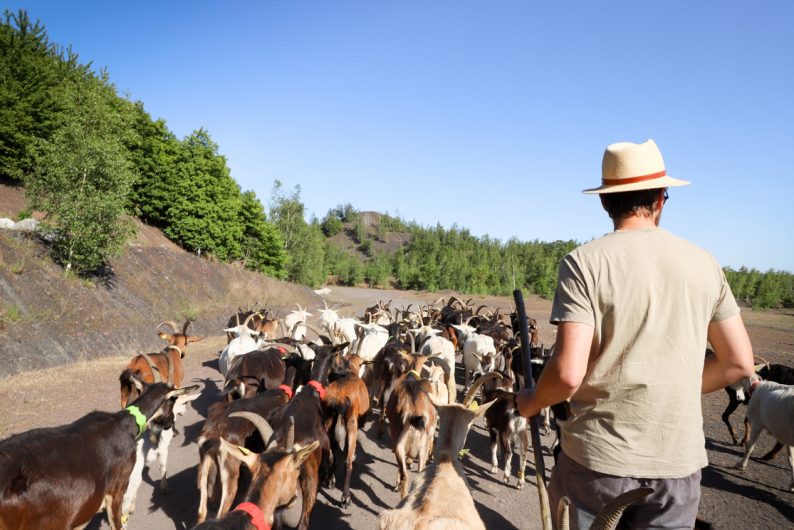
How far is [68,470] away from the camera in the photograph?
11.9 feet

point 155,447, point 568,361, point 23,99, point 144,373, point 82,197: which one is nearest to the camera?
point 568,361

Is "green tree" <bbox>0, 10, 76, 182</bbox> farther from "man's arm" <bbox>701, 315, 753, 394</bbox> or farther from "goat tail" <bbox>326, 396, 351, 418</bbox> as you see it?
"man's arm" <bbox>701, 315, 753, 394</bbox>

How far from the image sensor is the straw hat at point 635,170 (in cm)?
193

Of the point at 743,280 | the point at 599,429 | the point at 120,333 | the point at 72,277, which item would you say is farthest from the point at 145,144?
the point at 743,280

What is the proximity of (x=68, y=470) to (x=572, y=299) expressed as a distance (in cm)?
434

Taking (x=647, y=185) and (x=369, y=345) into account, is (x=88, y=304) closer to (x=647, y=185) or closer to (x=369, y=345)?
(x=369, y=345)

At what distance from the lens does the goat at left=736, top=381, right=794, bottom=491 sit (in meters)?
6.41

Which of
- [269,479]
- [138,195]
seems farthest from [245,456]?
[138,195]

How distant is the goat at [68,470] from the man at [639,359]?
13.2 ft

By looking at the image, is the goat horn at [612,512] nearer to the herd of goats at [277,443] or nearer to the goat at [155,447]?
the herd of goats at [277,443]

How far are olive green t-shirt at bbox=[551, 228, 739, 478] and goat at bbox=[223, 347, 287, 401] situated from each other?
19.7 feet

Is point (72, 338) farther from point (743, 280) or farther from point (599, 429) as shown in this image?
point (743, 280)

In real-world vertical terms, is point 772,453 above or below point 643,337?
below

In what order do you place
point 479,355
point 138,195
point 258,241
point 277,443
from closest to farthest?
point 277,443
point 479,355
point 138,195
point 258,241
